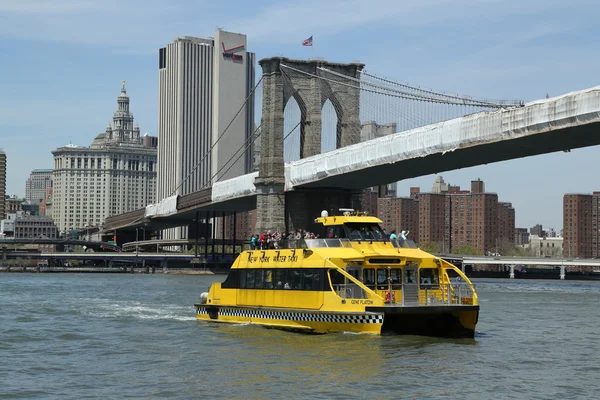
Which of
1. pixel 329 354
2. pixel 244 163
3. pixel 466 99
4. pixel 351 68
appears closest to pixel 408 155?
pixel 466 99

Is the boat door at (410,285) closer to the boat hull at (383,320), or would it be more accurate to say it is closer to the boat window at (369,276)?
the boat hull at (383,320)

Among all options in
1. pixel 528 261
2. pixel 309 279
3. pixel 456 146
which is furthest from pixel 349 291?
pixel 528 261

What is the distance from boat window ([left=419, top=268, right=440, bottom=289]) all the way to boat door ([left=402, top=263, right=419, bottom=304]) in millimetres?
231

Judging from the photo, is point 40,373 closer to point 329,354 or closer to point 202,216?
point 329,354

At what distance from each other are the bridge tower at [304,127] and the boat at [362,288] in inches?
2084

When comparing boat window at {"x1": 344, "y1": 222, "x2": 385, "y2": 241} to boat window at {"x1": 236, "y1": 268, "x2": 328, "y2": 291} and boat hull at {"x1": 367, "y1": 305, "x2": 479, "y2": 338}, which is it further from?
boat hull at {"x1": 367, "y1": 305, "x2": 479, "y2": 338}

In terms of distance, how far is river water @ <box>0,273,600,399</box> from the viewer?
69.8 feet

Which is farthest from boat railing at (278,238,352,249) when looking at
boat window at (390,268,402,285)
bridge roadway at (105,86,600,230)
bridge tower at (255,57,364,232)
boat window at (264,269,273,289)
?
bridge tower at (255,57,364,232)

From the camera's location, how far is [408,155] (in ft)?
222

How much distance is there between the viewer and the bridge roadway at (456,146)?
53.0m

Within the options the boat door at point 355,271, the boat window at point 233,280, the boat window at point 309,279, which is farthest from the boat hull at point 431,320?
the boat window at point 233,280

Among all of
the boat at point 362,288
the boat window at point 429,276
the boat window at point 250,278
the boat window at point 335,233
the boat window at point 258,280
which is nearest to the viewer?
the boat at point 362,288

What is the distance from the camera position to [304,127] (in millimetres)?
89250

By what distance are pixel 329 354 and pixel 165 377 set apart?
4.67 meters
